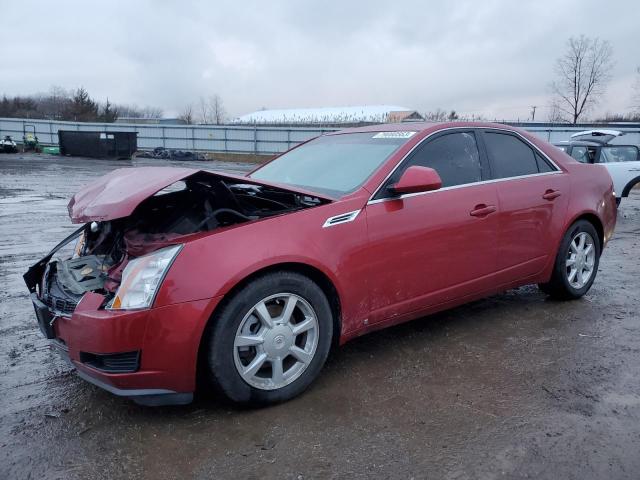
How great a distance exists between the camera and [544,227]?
13.1 feet

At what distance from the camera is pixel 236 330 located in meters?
2.54

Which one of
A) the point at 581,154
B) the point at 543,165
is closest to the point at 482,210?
the point at 543,165

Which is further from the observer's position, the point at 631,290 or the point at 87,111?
the point at 87,111

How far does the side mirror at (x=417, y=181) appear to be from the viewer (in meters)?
3.04

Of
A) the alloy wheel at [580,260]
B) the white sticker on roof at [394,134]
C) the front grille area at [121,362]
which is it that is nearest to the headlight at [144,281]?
the front grille area at [121,362]

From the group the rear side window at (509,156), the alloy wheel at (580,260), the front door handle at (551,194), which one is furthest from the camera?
the alloy wheel at (580,260)

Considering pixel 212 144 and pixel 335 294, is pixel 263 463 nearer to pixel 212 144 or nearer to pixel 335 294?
pixel 335 294

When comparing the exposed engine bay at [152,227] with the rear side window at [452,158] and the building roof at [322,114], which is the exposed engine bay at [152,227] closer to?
the rear side window at [452,158]

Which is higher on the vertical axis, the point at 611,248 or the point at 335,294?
the point at 335,294

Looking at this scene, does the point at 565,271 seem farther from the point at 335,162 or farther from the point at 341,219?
the point at 341,219

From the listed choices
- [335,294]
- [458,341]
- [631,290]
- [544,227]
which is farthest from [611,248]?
[335,294]

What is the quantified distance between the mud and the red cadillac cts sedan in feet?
0.84

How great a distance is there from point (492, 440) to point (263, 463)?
3.68 ft

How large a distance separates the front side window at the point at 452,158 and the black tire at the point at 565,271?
119cm
